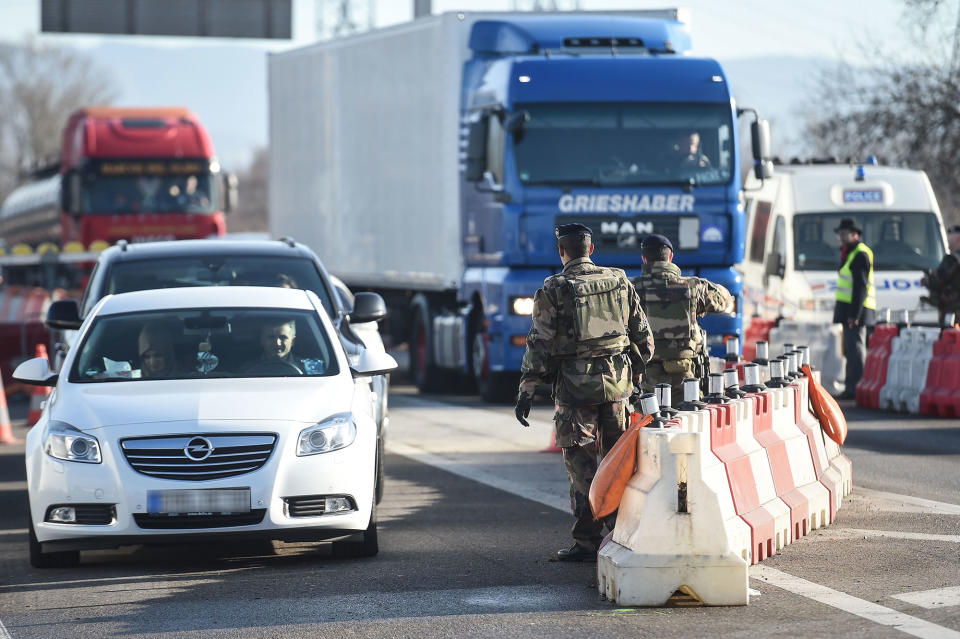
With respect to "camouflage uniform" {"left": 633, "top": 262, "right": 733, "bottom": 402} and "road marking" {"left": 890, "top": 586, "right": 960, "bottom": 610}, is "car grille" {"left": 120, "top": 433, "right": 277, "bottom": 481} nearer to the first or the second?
"camouflage uniform" {"left": 633, "top": 262, "right": 733, "bottom": 402}

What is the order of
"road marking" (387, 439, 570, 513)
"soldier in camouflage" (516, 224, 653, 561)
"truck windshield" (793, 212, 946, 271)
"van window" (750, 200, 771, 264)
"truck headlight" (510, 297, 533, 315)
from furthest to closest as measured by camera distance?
"van window" (750, 200, 771, 264), "truck windshield" (793, 212, 946, 271), "truck headlight" (510, 297, 533, 315), "road marking" (387, 439, 570, 513), "soldier in camouflage" (516, 224, 653, 561)

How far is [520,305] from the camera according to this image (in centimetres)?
1827

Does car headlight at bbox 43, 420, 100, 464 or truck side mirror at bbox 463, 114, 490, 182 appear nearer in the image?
car headlight at bbox 43, 420, 100, 464

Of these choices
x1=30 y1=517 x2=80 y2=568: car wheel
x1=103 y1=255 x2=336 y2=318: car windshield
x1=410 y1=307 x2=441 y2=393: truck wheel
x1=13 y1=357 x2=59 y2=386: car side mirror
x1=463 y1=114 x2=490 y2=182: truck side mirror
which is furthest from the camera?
x1=410 y1=307 x2=441 y2=393: truck wheel

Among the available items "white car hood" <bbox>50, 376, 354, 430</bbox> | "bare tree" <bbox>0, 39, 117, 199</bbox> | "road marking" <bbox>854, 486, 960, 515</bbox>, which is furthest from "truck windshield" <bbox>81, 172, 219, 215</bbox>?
"bare tree" <bbox>0, 39, 117, 199</bbox>

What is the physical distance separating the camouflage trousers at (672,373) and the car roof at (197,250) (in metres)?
2.56

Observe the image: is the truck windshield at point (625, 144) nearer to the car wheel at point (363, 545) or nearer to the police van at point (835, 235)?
the police van at point (835, 235)

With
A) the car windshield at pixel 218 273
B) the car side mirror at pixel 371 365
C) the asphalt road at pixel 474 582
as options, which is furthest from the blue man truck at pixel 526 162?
the car side mirror at pixel 371 365

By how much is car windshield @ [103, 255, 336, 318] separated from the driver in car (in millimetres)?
1725

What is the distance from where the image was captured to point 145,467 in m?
8.62

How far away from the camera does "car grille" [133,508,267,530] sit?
28.0 ft

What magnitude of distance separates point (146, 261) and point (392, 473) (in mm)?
2555

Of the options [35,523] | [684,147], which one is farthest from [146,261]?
[684,147]

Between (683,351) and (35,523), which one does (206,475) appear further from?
(683,351)
